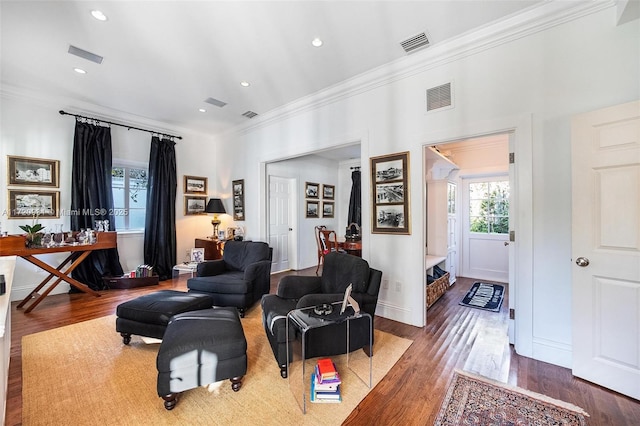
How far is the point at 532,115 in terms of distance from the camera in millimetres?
2361

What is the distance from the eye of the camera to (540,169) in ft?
7.69

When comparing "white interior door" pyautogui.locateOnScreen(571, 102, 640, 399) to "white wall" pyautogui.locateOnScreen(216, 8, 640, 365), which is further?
"white wall" pyautogui.locateOnScreen(216, 8, 640, 365)

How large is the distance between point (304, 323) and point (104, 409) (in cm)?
141

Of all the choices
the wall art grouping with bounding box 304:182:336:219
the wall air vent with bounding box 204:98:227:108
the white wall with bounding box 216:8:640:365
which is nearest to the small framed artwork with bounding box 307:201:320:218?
the wall art grouping with bounding box 304:182:336:219

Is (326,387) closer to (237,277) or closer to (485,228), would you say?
(237,277)

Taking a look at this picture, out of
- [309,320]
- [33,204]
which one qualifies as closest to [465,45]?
[309,320]

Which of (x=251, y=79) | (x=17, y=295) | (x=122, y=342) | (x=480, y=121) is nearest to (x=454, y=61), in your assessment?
(x=480, y=121)

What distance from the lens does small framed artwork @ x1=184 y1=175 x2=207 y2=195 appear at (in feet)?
18.4

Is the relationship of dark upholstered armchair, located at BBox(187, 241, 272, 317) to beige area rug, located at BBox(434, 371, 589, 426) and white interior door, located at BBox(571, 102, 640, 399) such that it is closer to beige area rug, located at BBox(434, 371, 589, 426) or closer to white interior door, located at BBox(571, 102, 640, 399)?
beige area rug, located at BBox(434, 371, 589, 426)

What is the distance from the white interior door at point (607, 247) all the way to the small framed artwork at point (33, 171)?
649 cm

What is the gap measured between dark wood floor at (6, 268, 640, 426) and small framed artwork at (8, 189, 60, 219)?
135 cm

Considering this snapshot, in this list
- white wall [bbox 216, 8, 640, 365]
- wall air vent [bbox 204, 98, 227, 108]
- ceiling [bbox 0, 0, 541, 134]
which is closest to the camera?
white wall [bbox 216, 8, 640, 365]

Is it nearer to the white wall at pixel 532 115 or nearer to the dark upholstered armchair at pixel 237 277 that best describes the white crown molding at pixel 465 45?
the white wall at pixel 532 115

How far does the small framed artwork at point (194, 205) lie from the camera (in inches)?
221
